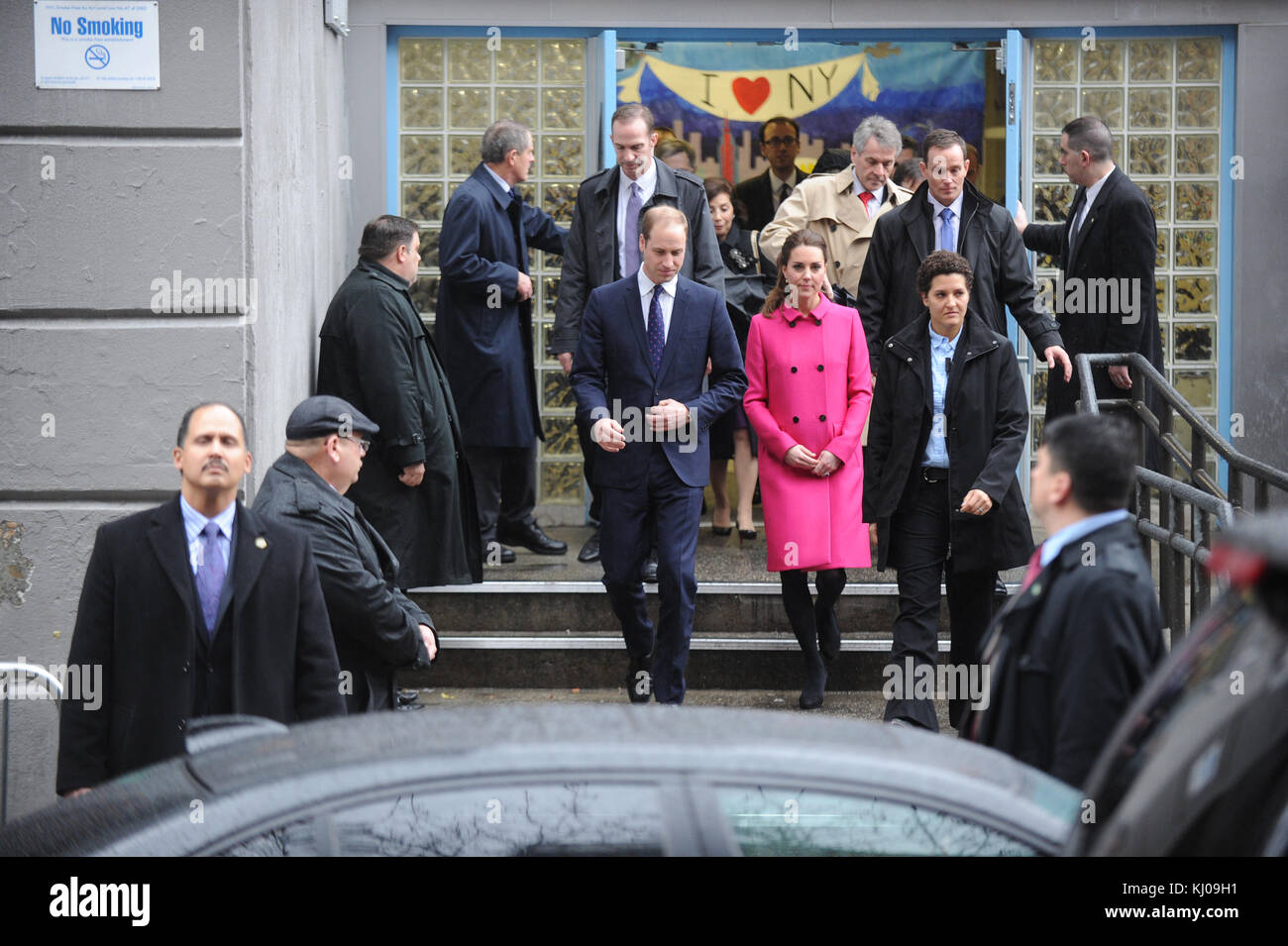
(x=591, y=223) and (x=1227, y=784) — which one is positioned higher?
(x=591, y=223)

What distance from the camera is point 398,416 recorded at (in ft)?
25.3

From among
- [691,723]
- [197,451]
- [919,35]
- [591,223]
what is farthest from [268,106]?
[691,723]

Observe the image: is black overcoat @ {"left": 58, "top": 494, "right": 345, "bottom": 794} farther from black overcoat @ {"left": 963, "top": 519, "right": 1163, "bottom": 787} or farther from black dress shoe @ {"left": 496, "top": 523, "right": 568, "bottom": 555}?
black dress shoe @ {"left": 496, "top": 523, "right": 568, "bottom": 555}

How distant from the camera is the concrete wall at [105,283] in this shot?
726 centimetres

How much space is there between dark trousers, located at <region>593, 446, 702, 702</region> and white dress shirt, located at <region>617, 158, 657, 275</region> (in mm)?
1603

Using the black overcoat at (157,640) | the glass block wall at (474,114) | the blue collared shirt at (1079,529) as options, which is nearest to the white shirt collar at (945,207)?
the glass block wall at (474,114)

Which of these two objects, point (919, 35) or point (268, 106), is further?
point (919, 35)

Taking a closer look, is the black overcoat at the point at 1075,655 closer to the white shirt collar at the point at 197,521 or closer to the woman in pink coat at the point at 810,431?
the white shirt collar at the point at 197,521

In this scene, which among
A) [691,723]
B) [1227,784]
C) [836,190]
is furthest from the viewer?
[836,190]

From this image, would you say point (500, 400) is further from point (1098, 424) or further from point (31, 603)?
point (1098, 424)

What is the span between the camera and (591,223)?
8812mm

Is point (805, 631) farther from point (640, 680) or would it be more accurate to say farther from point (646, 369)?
point (646, 369)

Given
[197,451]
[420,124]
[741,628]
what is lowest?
[741,628]
